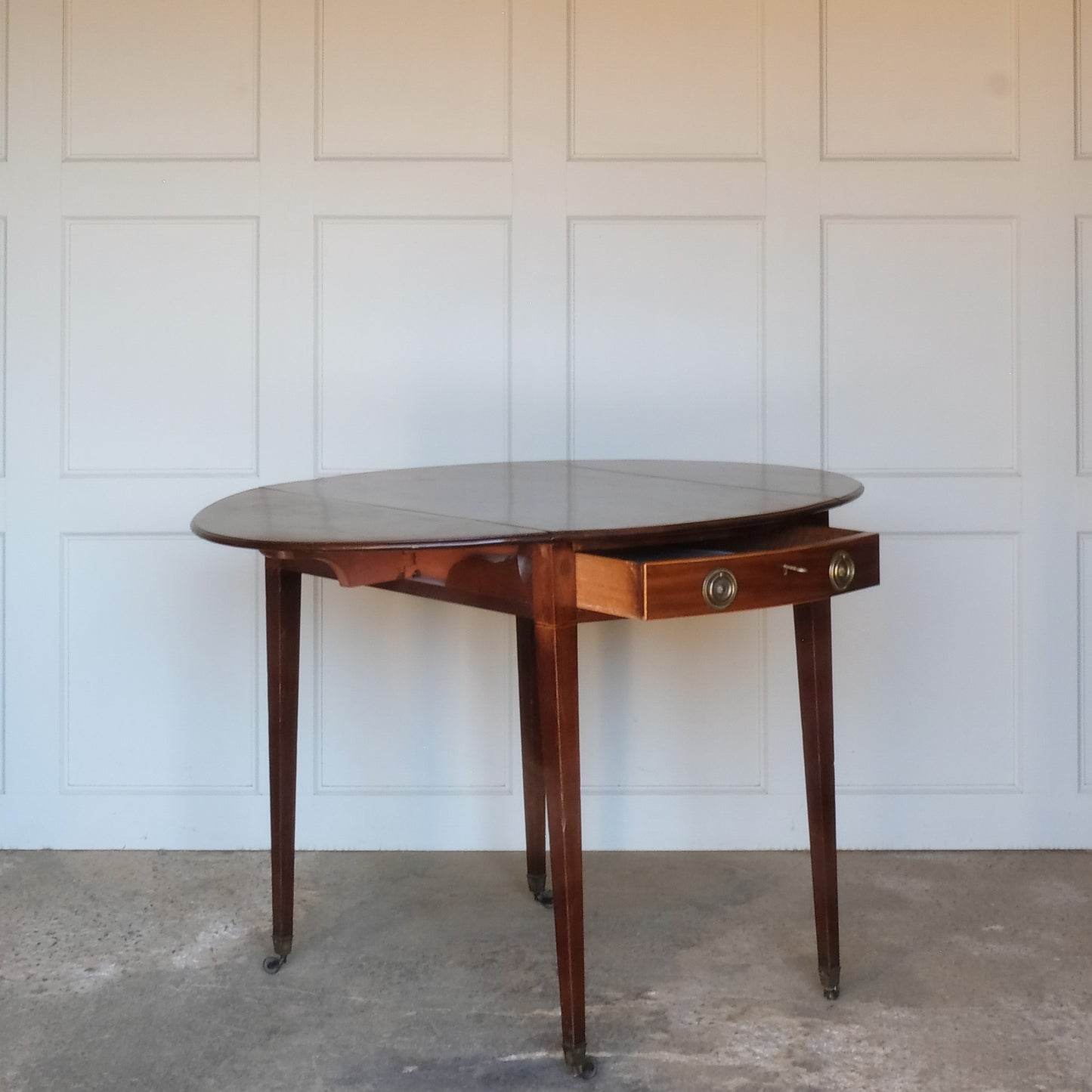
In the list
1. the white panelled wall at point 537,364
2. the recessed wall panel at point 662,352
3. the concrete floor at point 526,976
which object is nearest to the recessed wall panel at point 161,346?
the white panelled wall at point 537,364

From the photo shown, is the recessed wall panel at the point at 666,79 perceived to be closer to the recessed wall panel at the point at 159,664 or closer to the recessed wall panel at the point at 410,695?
the recessed wall panel at the point at 410,695

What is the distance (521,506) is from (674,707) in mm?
1146

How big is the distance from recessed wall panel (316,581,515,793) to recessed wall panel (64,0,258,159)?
1.06 metres

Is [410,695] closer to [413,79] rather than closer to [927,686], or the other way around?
[927,686]

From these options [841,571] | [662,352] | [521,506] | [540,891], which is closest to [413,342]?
[662,352]

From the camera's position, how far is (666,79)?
2889 millimetres

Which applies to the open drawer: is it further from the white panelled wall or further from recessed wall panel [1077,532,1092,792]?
recessed wall panel [1077,532,1092,792]

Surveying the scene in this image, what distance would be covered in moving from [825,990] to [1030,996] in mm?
346

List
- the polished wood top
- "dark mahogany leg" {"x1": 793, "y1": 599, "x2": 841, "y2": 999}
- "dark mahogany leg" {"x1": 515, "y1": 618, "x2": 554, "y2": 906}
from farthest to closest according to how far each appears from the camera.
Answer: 1. "dark mahogany leg" {"x1": 515, "y1": 618, "x2": 554, "y2": 906}
2. "dark mahogany leg" {"x1": 793, "y1": 599, "x2": 841, "y2": 999}
3. the polished wood top

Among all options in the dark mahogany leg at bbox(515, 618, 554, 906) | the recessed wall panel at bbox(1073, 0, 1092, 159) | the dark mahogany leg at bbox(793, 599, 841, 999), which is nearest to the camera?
the dark mahogany leg at bbox(793, 599, 841, 999)

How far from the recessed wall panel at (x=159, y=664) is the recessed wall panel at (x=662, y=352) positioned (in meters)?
0.91

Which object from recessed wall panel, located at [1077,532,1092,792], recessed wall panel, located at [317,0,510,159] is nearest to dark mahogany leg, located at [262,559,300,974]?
recessed wall panel, located at [317,0,510,159]

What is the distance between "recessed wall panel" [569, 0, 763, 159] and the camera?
288 cm

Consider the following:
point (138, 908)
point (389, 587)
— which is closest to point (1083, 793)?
point (389, 587)
